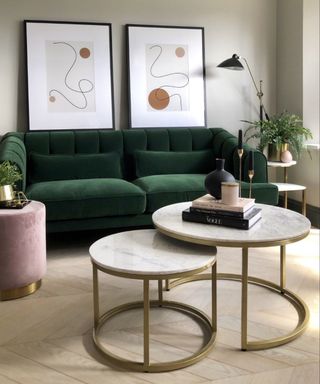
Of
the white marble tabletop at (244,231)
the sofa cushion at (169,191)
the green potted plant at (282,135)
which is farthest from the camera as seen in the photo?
the green potted plant at (282,135)

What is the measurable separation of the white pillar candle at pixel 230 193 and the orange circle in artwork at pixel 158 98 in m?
2.09

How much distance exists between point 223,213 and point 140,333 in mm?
625

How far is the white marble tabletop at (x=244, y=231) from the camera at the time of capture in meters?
1.74

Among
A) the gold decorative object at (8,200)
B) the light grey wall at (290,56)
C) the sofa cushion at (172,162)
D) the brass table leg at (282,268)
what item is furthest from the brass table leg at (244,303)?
the light grey wall at (290,56)

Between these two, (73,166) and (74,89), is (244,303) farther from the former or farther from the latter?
(74,89)

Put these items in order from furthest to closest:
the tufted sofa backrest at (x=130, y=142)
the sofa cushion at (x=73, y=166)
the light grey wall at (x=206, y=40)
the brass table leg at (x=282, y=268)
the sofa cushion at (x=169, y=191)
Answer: the light grey wall at (x=206, y=40) → the tufted sofa backrest at (x=130, y=142) → the sofa cushion at (x=73, y=166) → the sofa cushion at (x=169, y=191) → the brass table leg at (x=282, y=268)

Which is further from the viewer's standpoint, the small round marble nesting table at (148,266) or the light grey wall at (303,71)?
the light grey wall at (303,71)

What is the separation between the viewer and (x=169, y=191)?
3020mm

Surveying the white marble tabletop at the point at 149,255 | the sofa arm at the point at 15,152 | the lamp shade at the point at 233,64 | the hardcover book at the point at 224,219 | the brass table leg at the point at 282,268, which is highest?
the lamp shade at the point at 233,64

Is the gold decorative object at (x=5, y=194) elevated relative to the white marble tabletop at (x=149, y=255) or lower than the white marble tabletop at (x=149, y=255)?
elevated

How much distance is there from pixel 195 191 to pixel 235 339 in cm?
136

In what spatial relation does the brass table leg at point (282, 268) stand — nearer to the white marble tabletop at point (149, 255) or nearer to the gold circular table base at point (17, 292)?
the white marble tabletop at point (149, 255)

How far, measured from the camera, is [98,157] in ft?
11.5

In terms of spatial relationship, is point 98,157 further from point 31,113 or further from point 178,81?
point 178,81
